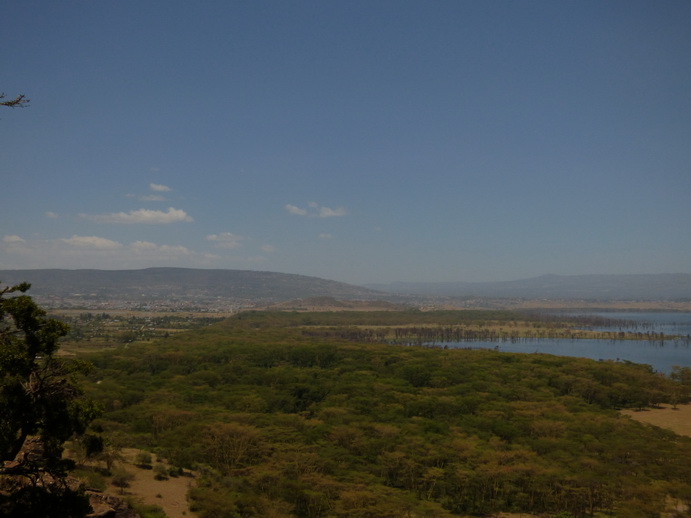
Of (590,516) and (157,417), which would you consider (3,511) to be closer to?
(157,417)

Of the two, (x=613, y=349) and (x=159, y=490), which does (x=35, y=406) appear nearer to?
(x=159, y=490)

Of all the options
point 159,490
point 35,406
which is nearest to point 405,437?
point 159,490

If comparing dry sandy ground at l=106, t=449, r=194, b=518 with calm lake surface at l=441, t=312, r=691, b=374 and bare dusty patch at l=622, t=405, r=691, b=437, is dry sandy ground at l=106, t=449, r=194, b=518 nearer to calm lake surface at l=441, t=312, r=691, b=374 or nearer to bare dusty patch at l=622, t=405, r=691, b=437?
bare dusty patch at l=622, t=405, r=691, b=437

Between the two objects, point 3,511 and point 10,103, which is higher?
point 10,103

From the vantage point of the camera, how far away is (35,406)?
1605cm

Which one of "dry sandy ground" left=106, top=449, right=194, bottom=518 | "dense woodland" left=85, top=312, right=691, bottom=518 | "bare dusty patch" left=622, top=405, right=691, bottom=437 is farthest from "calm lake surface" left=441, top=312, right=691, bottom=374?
"dry sandy ground" left=106, top=449, right=194, bottom=518

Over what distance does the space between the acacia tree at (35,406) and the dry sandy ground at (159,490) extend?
507 inches

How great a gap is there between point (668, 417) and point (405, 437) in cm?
3980

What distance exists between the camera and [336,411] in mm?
50188

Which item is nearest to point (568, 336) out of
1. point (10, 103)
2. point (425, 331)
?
point (425, 331)

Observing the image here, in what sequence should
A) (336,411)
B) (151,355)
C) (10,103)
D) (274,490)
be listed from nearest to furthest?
(10,103) < (274,490) < (336,411) < (151,355)

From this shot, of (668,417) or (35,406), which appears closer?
(35,406)

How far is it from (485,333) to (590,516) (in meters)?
145

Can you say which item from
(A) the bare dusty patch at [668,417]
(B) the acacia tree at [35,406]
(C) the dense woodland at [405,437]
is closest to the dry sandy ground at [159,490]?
(C) the dense woodland at [405,437]
